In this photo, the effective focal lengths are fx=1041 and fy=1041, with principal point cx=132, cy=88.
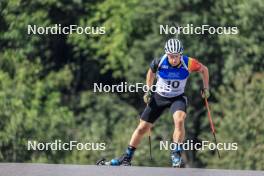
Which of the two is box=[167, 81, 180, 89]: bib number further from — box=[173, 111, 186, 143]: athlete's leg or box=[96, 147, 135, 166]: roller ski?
box=[96, 147, 135, 166]: roller ski

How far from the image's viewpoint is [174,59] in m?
12.6

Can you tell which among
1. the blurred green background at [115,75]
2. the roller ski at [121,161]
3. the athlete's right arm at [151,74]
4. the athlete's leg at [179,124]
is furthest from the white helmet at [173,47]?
the blurred green background at [115,75]

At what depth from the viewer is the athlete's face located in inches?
496

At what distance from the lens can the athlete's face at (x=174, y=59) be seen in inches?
496

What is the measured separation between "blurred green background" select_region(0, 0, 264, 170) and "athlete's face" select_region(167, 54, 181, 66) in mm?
10639

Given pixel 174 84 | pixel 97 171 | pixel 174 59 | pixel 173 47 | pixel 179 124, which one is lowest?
pixel 97 171

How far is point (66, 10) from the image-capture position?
30.1 metres

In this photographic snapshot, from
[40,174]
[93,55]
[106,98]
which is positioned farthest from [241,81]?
[40,174]

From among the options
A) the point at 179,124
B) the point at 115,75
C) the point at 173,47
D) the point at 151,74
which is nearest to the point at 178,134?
the point at 179,124

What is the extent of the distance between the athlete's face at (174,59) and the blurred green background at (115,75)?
34.9ft

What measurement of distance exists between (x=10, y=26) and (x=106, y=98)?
326 cm

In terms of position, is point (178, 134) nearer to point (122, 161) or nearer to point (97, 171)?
point (122, 161)

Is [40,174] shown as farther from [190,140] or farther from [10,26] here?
[10,26]

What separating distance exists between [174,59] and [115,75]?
54.2 ft
